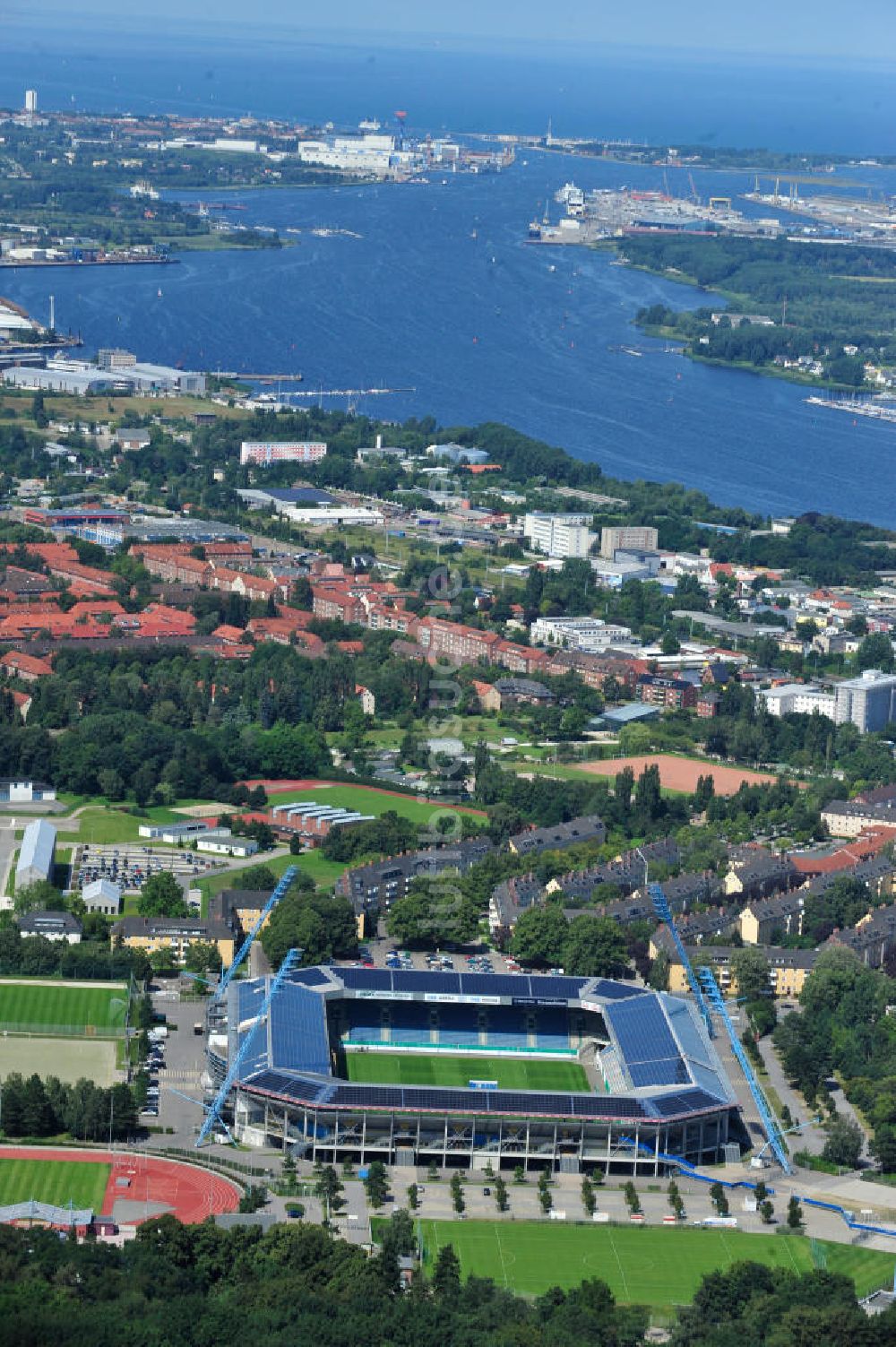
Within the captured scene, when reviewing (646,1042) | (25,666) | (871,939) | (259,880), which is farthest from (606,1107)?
(25,666)

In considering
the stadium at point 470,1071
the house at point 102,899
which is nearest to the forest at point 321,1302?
the stadium at point 470,1071

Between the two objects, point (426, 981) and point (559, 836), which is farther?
point (559, 836)

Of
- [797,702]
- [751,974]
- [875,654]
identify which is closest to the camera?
[751,974]

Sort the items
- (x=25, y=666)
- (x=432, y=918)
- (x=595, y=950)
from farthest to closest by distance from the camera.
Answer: (x=25, y=666)
(x=432, y=918)
(x=595, y=950)

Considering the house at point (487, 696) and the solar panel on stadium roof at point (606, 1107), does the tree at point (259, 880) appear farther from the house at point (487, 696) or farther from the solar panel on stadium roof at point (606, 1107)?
the house at point (487, 696)

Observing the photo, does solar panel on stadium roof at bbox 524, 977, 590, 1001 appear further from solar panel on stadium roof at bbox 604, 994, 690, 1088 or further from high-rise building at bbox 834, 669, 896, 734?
high-rise building at bbox 834, 669, 896, 734

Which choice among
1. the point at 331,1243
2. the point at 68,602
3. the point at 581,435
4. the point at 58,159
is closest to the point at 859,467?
the point at 581,435

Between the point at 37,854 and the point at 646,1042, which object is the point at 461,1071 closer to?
the point at 646,1042
